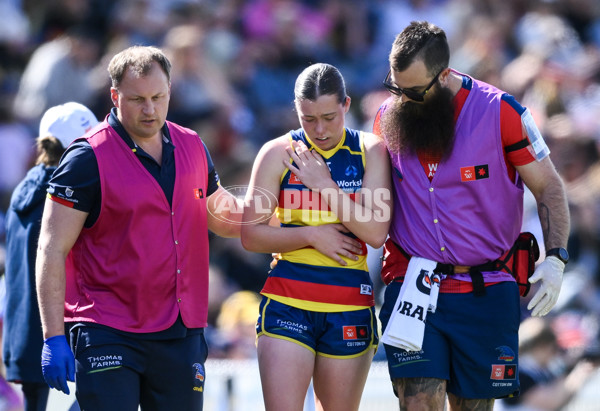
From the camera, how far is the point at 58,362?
4.41 meters

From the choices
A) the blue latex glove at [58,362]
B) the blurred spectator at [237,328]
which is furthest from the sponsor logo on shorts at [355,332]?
the blurred spectator at [237,328]

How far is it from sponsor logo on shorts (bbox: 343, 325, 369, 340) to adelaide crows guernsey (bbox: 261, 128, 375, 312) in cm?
10

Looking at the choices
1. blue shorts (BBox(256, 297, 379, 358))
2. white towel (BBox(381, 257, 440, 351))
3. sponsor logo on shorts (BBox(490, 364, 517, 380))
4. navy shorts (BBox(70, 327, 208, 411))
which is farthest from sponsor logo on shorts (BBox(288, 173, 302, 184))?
sponsor logo on shorts (BBox(490, 364, 517, 380))

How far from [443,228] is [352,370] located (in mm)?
893

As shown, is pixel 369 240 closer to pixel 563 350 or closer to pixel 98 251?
pixel 98 251

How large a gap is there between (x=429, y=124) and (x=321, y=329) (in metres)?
1.22

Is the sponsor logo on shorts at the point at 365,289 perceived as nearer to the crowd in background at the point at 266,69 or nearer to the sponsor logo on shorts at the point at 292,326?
the sponsor logo on shorts at the point at 292,326

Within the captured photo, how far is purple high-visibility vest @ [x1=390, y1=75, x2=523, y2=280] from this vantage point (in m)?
4.83

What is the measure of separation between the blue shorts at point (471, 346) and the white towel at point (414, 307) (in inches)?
3.2

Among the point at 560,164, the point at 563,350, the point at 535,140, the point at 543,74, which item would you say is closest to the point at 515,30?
the point at 543,74

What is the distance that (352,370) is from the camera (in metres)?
4.89

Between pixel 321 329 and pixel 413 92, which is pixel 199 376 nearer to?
pixel 321 329

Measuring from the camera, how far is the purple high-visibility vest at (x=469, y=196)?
15.9ft

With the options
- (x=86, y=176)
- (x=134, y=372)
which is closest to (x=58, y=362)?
(x=134, y=372)
